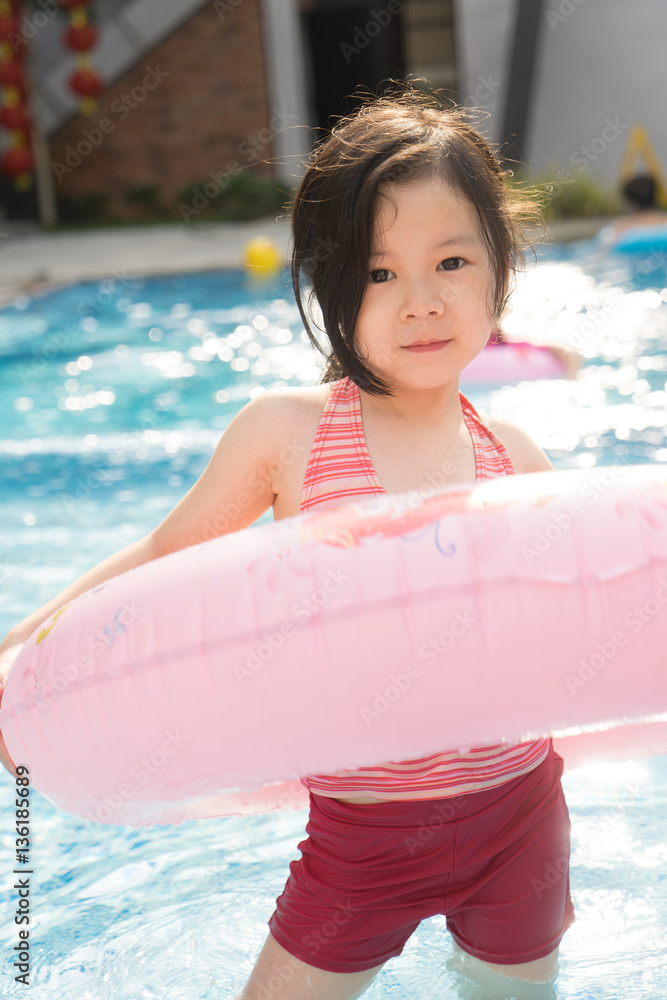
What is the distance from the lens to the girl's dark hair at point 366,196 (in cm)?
149

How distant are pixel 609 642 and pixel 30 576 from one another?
328 cm

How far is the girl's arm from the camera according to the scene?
158 cm

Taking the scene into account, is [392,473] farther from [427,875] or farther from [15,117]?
[15,117]

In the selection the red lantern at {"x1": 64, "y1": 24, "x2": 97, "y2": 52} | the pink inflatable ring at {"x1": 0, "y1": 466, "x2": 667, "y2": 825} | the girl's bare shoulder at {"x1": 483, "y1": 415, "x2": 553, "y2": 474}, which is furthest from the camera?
the red lantern at {"x1": 64, "y1": 24, "x2": 97, "y2": 52}

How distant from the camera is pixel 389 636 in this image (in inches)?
49.3

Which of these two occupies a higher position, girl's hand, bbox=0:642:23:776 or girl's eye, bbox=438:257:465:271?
girl's eye, bbox=438:257:465:271

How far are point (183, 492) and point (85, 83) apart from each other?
9.75 meters

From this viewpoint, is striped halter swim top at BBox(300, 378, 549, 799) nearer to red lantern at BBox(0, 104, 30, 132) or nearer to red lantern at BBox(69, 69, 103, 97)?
red lantern at BBox(69, 69, 103, 97)

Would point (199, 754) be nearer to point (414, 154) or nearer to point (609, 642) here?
point (609, 642)

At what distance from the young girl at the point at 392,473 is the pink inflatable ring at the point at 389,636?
0.22 metres

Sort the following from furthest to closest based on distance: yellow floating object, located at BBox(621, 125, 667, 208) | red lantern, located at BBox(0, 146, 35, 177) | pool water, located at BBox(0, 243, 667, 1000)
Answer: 1. red lantern, located at BBox(0, 146, 35, 177)
2. yellow floating object, located at BBox(621, 125, 667, 208)
3. pool water, located at BBox(0, 243, 667, 1000)

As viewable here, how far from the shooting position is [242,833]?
8.75ft

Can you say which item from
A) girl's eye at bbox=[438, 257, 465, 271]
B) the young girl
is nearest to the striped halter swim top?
the young girl

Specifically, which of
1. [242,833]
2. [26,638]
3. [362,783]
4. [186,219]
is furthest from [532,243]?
[186,219]
